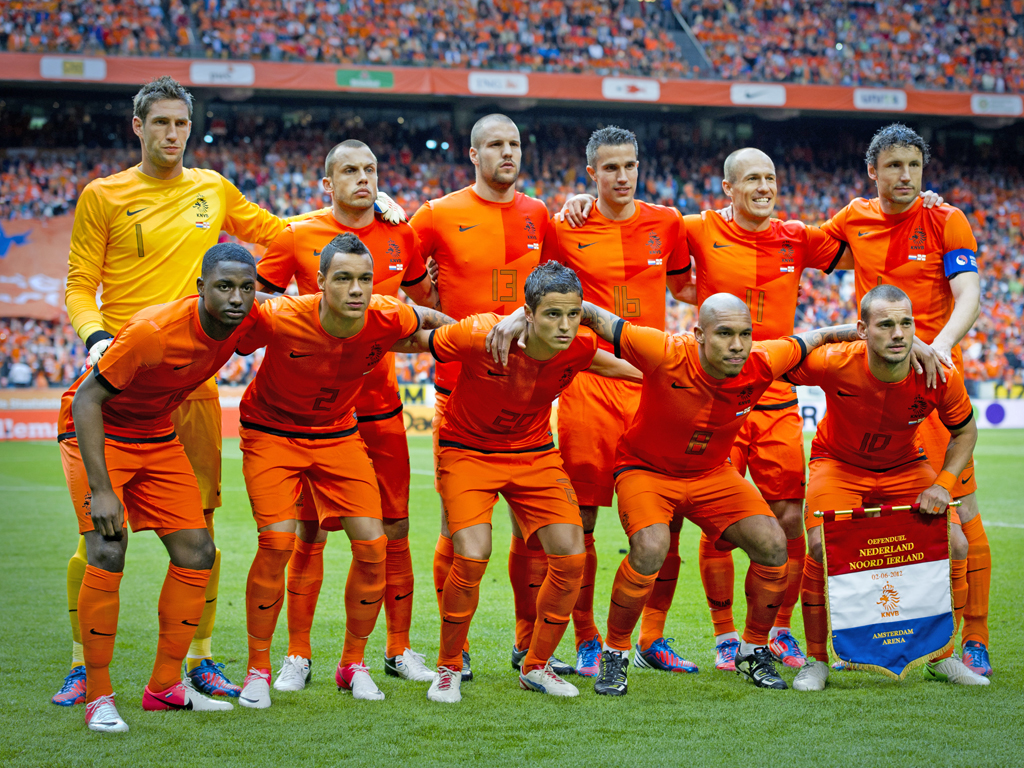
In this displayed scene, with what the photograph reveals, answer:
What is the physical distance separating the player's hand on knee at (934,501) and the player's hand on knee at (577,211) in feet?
7.74

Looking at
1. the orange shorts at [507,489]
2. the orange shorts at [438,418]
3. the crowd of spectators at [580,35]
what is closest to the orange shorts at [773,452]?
the orange shorts at [507,489]

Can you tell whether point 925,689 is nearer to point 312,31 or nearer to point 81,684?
point 81,684

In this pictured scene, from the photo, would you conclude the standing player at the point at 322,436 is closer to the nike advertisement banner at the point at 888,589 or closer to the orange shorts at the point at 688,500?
the orange shorts at the point at 688,500

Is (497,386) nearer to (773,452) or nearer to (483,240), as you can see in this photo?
(483,240)

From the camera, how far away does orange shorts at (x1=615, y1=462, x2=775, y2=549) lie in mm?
4926

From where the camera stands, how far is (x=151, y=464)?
4516 millimetres

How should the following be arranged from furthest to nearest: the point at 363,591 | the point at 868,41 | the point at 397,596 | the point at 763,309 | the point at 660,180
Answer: the point at 868,41 < the point at 660,180 < the point at 763,309 < the point at 397,596 < the point at 363,591

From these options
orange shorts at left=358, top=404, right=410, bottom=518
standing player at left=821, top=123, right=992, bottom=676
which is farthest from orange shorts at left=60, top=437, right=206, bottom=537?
standing player at left=821, top=123, right=992, bottom=676

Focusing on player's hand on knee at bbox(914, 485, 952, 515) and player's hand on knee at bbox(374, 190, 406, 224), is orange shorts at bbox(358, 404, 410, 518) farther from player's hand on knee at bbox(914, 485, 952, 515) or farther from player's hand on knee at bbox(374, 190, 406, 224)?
player's hand on knee at bbox(914, 485, 952, 515)

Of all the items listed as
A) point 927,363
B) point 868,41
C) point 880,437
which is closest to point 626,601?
point 880,437

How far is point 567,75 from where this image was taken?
2744 centimetres

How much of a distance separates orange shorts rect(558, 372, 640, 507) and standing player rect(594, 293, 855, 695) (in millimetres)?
293

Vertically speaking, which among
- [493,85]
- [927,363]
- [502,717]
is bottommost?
[502,717]

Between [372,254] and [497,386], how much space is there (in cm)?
113
